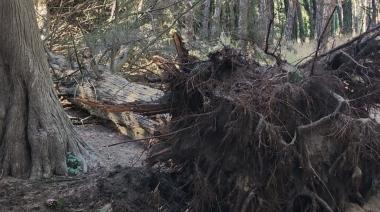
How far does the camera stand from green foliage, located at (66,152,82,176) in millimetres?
6305

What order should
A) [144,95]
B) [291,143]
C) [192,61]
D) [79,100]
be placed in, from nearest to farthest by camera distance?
[291,143], [192,61], [144,95], [79,100]

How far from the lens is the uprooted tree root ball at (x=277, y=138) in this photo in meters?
4.34

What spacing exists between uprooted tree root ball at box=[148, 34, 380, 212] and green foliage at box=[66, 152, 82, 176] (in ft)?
5.96

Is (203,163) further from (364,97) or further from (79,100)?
(79,100)

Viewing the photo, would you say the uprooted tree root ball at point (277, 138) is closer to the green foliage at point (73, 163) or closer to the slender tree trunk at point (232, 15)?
the green foliage at point (73, 163)

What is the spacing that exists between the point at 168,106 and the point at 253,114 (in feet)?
4.19

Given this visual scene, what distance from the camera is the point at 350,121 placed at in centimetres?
445

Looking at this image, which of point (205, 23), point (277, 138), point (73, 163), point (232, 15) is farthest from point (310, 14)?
point (277, 138)

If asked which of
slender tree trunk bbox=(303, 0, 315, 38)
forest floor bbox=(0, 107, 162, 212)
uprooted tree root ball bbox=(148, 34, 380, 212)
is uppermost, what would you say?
slender tree trunk bbox=(303, 0, 315, 38)

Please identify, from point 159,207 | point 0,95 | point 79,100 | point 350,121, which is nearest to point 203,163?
point 159,207

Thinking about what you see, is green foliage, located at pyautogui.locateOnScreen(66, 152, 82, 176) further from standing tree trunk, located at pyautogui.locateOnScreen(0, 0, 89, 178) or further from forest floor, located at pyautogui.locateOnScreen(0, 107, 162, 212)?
forest floor, located at pyautogui.locateOnScreen(0, 107, 162, 212)

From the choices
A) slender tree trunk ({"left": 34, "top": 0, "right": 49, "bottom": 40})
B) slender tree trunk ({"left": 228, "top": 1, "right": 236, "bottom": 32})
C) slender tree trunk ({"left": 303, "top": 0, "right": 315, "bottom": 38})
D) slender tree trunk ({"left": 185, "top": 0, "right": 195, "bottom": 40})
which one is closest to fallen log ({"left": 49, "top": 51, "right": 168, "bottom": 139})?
slender tree trunk ({"left": 34, "top": 0, "right": 49, "bottom": 40})

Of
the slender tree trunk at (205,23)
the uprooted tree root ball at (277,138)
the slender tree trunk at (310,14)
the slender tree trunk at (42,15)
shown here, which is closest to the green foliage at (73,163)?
the uprooted tree root ball at (277,138)

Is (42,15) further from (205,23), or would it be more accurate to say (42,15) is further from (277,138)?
(277,138)
